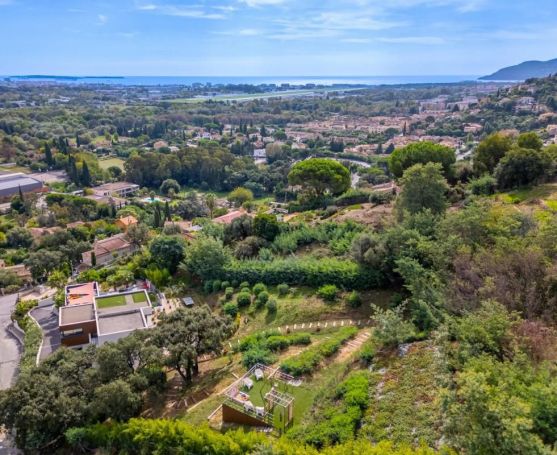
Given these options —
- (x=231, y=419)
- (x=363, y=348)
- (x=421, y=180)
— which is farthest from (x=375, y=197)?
(x=231, y=419)

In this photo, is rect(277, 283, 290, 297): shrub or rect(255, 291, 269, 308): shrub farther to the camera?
rect(277, 283, 290, 297): shrub

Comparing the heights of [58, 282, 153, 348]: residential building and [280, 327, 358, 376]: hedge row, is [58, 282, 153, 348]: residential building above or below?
below

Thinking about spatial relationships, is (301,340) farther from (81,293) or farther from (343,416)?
(81,293)

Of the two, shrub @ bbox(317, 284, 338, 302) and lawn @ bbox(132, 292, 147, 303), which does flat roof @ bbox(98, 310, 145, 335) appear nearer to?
lawn @ bbox(132, 292, 147, 303)

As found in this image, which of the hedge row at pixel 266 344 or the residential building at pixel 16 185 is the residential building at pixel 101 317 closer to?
the hedge row at pixel 266 344

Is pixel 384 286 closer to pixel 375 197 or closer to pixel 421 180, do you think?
pixel 421 180

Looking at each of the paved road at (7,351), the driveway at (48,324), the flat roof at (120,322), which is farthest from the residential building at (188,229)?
the paved road at (7,351)

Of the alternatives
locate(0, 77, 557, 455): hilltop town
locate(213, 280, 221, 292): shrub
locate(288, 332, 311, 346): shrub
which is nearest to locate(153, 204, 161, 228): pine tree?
locate(0, 77, 557, 455): hilltop town

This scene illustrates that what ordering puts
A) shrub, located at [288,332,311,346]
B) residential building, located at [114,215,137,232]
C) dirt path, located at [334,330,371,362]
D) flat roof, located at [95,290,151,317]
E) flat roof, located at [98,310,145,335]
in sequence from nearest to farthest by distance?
dirt path, located at [334,330,371,362] → shrub, located at [288,332,311,346] → flat roof, located at [98,310,145,335] → flat roof, located at [95,290,151,317] → residential building, located at [114,215,137,232]

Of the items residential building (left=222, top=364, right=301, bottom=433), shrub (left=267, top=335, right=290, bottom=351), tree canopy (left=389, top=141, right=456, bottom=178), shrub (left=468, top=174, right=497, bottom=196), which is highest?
tree canopy (left=389, top=141, right=456, bottom=178)
